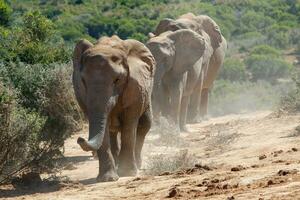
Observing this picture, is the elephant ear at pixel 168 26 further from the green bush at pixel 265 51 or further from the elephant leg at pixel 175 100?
the green bush at pixel 265 51

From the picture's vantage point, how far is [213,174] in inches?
406

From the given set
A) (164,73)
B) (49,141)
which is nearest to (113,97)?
(49,141)

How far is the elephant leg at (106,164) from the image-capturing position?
11406 mm

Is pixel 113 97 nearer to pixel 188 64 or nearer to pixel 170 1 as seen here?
pixel 188 64

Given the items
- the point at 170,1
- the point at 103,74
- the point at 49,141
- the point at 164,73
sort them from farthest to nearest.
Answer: the point at 170,1 < the point at 164,73 < the point at 49,141 < the point at 103,74

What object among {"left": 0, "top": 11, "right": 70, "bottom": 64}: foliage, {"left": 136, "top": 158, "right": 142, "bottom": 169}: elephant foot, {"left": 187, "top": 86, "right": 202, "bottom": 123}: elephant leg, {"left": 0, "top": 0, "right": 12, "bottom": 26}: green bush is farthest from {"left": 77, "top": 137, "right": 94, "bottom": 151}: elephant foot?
{"left": 0, "top": 0, "right": 12, "bottom": 26}: green bush

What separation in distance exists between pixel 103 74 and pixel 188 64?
24.1ft

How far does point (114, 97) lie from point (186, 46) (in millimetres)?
6988

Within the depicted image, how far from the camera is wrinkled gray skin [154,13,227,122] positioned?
20.0m

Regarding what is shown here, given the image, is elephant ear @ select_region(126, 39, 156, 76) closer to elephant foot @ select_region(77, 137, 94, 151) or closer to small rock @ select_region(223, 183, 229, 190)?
elephant foot @ select_region(77, 137, 94, 151)

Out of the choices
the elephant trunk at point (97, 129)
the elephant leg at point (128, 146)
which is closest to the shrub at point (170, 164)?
the elephant leg at point (128, 146)

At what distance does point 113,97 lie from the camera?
38.0 ft

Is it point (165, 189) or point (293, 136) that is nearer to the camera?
point (165, 189)

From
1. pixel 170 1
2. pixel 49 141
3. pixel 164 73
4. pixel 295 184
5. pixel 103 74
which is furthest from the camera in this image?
pixel 170 1
